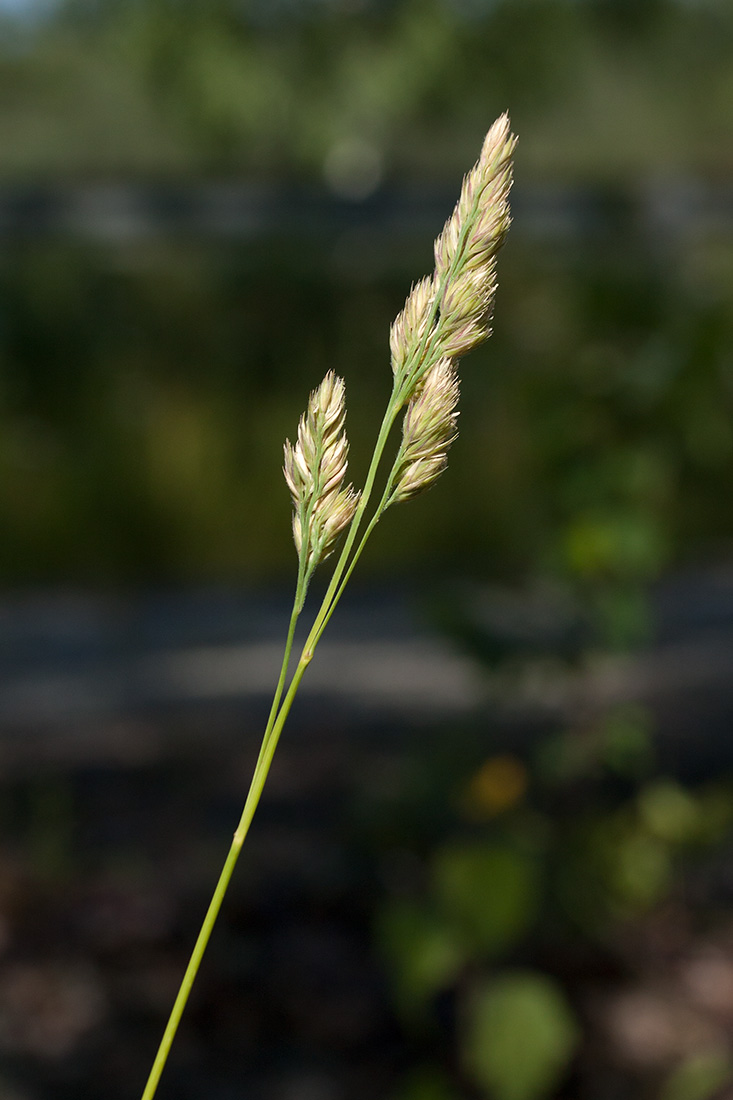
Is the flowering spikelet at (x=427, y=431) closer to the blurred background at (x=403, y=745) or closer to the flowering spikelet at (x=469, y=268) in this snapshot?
the flowering spikelet at (x=469, y=268)

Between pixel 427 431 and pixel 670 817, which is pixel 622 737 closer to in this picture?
pixel 670 817

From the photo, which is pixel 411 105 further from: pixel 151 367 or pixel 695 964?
pixel 695 964

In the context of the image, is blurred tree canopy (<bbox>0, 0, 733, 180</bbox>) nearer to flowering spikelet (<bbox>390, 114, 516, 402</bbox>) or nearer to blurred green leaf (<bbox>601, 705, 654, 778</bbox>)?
blurred green leaf (<bbox>601, 705, 654, 778</bbox>)

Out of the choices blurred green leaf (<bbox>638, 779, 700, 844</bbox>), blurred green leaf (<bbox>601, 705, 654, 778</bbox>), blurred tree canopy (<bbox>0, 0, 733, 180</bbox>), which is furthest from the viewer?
blurred tree canopy (<bbox>0, 0, 733, 180</bbox>)

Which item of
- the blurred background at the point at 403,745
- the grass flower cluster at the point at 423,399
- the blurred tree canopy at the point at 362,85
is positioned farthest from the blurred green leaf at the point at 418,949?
the blurred tree canopy at the point at 362,85

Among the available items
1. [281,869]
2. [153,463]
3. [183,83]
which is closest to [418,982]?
[281,869]

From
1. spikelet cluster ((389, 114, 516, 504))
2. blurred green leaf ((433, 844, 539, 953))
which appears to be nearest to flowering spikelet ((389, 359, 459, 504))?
spikelet cluster ((389, 114, 516, 504))
